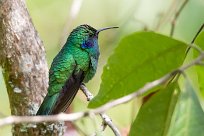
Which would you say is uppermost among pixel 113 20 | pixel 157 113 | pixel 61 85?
pixel 157 113

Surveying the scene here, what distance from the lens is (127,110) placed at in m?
3.93

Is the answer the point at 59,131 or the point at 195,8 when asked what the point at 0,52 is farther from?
the point at 195,8

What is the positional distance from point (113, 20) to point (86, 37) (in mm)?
1420

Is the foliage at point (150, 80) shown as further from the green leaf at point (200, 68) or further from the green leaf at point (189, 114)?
the green leaf at point (200, 68)

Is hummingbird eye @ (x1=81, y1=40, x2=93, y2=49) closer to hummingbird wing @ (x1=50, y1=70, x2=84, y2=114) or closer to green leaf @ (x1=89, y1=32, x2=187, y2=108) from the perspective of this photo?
hummingbird wing @ (x1=50, y1=70, x2=84, y2=114)

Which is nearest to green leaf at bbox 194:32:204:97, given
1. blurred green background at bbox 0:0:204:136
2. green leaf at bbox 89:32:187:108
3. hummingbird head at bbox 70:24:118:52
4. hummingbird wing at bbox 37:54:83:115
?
green leaf at bbox 89:32:187:108

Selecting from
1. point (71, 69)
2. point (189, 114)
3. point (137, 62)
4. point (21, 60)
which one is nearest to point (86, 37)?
point (71, 69)

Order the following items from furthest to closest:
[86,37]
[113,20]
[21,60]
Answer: [113,20], [86,37], [21,60]

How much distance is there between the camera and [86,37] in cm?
284

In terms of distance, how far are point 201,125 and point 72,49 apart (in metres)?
1.61

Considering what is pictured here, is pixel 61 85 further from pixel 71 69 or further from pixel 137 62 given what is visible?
pixel 137 62

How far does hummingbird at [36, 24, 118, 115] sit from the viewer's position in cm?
241

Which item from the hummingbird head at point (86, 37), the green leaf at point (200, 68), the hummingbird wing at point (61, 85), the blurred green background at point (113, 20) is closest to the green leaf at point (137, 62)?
the green leaf at point (200, 68)

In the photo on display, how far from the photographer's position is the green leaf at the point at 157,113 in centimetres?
129
